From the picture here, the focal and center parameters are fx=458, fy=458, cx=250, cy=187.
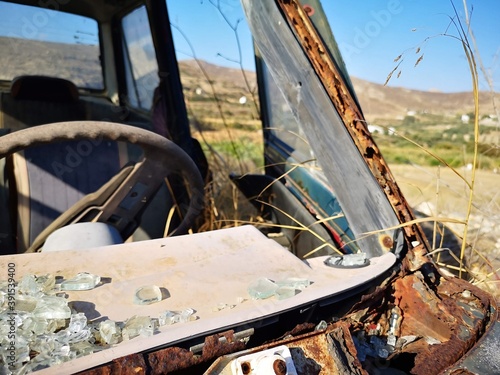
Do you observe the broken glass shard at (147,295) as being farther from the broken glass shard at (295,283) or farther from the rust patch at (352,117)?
the rust patch at (352,117)

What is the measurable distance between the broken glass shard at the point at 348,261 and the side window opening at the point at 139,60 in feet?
6.11

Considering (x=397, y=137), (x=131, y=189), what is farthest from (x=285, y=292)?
(x=397, y=137)

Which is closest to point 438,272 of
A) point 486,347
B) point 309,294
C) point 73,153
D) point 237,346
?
point 486,347

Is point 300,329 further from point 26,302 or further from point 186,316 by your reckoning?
point 26,302

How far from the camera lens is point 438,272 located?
109cm

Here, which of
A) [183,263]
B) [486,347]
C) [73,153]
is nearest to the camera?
[486,347]

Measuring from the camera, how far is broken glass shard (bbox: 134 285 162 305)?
35.1 inches

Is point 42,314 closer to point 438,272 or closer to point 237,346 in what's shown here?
point 237,346

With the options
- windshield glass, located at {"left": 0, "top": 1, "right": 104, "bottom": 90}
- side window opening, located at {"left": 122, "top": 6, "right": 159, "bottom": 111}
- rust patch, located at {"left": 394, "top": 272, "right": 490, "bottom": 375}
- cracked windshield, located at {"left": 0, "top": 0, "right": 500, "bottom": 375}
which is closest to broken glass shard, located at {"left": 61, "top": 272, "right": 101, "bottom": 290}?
cracked windshield, located at {"left": 0, "top": 0, "right": 500, "bottom": 375}

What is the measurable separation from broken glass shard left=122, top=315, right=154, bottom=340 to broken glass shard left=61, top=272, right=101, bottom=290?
0.52ft

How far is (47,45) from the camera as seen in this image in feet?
8.57

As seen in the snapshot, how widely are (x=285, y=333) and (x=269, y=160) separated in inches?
69.2

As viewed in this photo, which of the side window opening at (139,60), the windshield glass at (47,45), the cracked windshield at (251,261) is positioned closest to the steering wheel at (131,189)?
the cracked windshield at (251,261)

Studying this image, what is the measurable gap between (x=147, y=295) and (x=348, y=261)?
478mm
